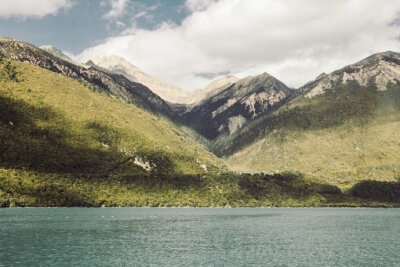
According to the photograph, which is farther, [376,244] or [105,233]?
[105,233]

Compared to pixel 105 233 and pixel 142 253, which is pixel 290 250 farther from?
pixel 105 233

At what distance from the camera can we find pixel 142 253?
111 metres

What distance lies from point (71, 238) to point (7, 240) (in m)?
19.3

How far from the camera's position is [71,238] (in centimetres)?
13475

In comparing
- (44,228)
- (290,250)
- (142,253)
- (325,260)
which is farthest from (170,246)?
(44,228)

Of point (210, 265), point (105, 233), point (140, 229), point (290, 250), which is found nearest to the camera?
point (210, 265)

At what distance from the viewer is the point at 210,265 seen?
3767 inches

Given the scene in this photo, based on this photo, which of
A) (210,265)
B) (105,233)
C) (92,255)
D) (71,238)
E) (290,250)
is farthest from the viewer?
(105,233)

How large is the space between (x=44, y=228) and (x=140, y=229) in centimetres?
3604

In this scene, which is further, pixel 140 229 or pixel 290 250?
pixel 140 229

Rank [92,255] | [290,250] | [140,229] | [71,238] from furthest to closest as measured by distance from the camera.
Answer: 1. [140,229]
2. [71,238]
3. [290,250]
4. [92,255]

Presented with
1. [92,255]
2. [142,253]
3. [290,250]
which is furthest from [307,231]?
[92,255]

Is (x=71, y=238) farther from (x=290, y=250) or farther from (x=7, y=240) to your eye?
(x=290, y=250)

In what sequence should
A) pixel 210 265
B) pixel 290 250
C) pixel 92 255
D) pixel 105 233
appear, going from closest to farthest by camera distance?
pixel 210 265 < pixel 92 255 < pixel 290 250 < pixel 105 233
